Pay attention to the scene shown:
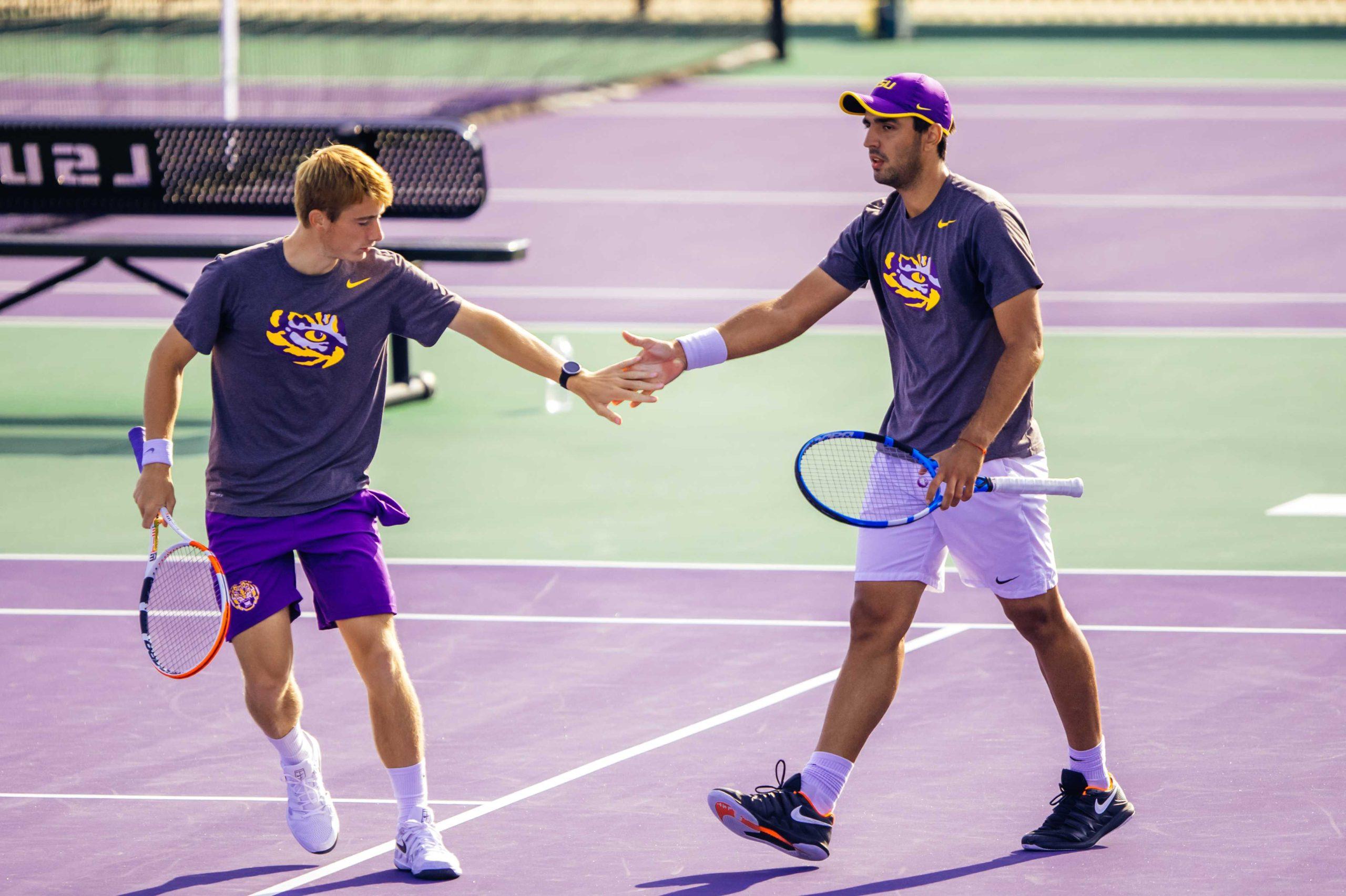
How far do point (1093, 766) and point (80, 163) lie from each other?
7.62m

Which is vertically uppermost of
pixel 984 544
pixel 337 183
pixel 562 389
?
pixel 337 183

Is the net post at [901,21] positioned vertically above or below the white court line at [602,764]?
below

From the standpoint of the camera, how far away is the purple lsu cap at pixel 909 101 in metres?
5.31

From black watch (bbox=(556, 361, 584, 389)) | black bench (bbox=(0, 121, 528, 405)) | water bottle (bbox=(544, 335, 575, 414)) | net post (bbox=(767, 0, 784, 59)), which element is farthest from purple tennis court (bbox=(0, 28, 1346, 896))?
net post (bbox=(767, 0, 784, 59))

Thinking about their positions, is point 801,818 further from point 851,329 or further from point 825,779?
point 851,329

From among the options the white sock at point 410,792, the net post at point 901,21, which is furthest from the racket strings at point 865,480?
the net post at point 901,21

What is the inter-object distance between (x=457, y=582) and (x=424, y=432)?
2.69 m

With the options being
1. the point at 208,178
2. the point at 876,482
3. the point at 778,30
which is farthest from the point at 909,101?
the point at 778,30

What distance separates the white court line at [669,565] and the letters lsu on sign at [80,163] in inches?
132

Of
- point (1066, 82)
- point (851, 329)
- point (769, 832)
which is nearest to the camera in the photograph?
point (769, 832)

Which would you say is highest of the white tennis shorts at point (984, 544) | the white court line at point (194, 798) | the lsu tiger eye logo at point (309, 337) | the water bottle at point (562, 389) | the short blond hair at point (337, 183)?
the short blond hair at point (337, 183)

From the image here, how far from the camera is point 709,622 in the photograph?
293 inches

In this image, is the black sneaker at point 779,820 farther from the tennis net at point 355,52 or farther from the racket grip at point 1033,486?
the tennis net at point 355,52

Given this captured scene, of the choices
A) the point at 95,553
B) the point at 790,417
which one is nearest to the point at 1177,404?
the point at 790,417
